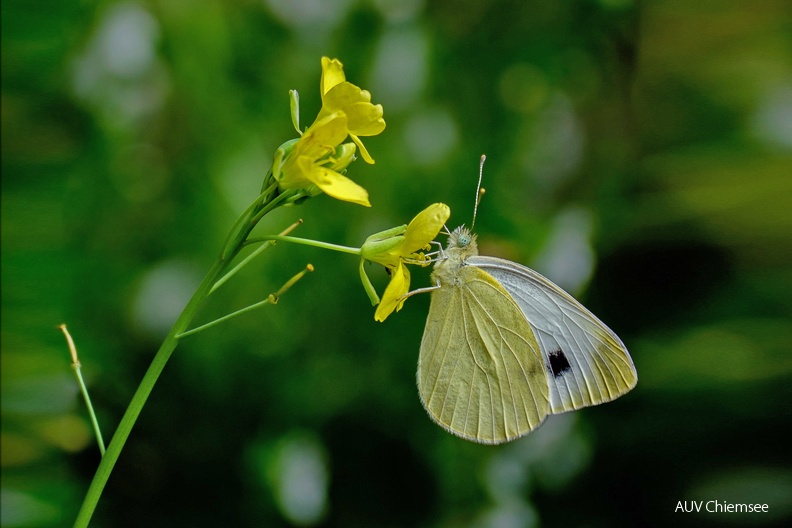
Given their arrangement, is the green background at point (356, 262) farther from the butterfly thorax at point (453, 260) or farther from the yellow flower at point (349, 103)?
the yellow flower at point (349, 103)

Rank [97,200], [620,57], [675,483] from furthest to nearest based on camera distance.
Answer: [620,57] → [675,483] → [97,200]

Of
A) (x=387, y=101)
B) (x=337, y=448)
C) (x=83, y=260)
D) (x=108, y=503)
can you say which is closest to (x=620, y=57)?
(x=387, y=101)

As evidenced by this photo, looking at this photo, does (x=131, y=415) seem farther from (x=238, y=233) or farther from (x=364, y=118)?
(x=364, y=118)

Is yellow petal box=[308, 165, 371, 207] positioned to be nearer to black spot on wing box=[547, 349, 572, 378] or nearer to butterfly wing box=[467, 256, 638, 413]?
butterfly wing box=[467, 256, 638, 413]

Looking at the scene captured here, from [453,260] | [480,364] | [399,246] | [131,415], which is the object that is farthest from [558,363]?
[131,415]

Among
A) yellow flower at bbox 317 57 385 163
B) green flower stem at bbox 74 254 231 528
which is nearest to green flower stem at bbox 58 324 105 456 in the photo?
green flower stem at bbox 74 254 231 528

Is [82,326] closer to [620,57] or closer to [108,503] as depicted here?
[108,503]
